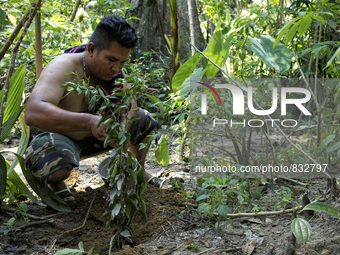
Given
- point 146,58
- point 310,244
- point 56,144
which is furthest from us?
point 146,58

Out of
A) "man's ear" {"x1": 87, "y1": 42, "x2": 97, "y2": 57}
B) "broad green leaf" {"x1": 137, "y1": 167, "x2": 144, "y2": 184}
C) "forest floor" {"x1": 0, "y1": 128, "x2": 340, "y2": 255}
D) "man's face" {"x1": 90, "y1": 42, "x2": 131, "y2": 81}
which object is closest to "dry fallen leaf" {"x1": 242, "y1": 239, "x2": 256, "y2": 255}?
"forest floor" {"x1": 0, "y1": 128, "x2": 340, "y2": 255}

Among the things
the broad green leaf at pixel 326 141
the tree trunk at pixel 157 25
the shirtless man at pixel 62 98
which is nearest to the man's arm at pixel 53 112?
the shirtless man at pixel 62 98

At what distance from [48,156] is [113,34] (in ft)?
2.43

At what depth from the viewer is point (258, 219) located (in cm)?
142

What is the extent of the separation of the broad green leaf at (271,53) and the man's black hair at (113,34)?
65 centimetres

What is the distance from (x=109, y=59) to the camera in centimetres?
169

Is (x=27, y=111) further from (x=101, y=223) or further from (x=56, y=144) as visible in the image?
(x=101, y=223)

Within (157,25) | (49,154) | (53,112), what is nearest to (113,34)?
(53,112)

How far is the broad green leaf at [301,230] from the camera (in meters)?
0.96

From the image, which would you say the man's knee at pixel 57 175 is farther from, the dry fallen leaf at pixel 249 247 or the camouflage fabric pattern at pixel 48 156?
the dry fallen leaf at pixel 249 247

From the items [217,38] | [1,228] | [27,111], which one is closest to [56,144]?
[27,111]

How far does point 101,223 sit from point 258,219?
740 millimetres

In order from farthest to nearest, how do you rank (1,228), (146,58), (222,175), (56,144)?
(146,58) → (56,144) → (222,175) → (1,228)

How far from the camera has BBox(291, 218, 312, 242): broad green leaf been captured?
96cm
